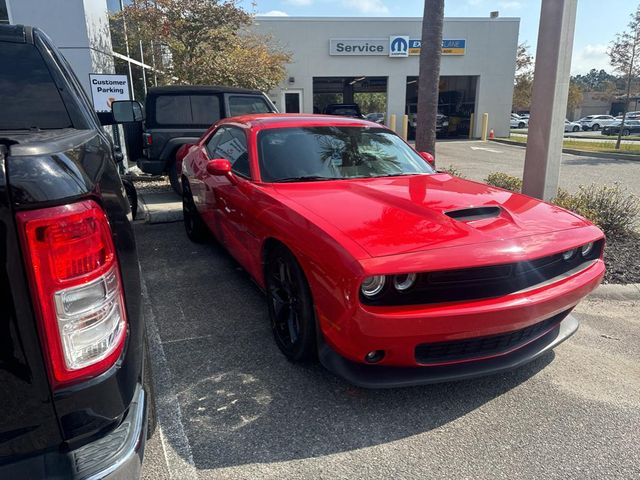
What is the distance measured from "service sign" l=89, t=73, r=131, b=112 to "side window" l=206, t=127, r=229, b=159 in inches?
132

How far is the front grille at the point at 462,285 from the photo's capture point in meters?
2.41

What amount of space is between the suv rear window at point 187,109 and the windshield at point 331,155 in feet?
14.5

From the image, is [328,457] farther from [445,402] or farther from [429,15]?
[429,15]

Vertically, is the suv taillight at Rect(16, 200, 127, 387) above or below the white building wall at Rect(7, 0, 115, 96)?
below

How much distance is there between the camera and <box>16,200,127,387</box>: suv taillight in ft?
4.11

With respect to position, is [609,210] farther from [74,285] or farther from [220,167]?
A: [74,285]

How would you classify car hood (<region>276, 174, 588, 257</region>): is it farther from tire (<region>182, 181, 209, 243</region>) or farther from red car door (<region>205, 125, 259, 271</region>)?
tire (<region>182, 181, 209, 243</region>)

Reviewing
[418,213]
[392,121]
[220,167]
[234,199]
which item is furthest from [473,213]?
[392,121]

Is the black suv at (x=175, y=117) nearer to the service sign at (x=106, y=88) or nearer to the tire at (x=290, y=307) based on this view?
the service sign at (x=106, y=88)

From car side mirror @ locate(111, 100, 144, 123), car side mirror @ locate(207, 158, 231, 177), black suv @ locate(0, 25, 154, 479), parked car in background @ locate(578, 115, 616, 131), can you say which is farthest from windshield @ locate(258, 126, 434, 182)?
parked car in background @ locate(578, 115, 616, 131)

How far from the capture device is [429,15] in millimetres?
6789

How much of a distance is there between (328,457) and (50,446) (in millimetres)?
1346

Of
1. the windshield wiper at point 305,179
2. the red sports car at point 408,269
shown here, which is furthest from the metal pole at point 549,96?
the windshield wiper at point 305,179

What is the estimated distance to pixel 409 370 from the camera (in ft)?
8.29
